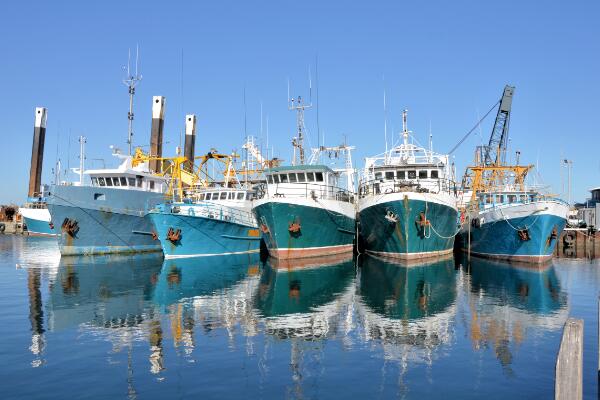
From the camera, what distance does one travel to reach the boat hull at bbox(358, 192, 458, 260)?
3084 centimetres

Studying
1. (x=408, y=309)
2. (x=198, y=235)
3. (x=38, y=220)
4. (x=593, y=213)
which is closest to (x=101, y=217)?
(x=198, y=235)

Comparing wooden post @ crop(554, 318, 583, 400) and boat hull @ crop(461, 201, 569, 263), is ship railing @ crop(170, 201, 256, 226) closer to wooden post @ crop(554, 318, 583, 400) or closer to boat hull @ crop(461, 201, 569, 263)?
boat hull @ crop(461, 201, 569, 263)

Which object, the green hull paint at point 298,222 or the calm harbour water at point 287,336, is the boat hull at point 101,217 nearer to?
the green hull paint at point 298,222

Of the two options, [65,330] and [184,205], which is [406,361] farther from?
[184,205]

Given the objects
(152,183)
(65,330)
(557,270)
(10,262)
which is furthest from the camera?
(152,183)

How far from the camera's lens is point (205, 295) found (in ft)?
64.7

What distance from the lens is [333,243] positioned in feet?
118

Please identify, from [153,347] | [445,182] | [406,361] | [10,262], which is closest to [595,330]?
[406,361]

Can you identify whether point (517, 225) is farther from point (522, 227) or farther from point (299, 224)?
point (299, 224)

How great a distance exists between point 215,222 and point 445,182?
15782mm

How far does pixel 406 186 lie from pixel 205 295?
665 inches

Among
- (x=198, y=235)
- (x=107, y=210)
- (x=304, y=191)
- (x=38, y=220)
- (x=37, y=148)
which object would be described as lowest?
(x=198, y=235)

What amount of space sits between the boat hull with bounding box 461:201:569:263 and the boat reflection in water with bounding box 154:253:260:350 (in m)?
15.8

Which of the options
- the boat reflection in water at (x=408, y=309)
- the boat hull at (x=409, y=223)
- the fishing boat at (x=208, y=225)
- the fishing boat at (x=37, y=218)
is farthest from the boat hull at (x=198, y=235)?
the fishing boat at (x=37, y=218)
